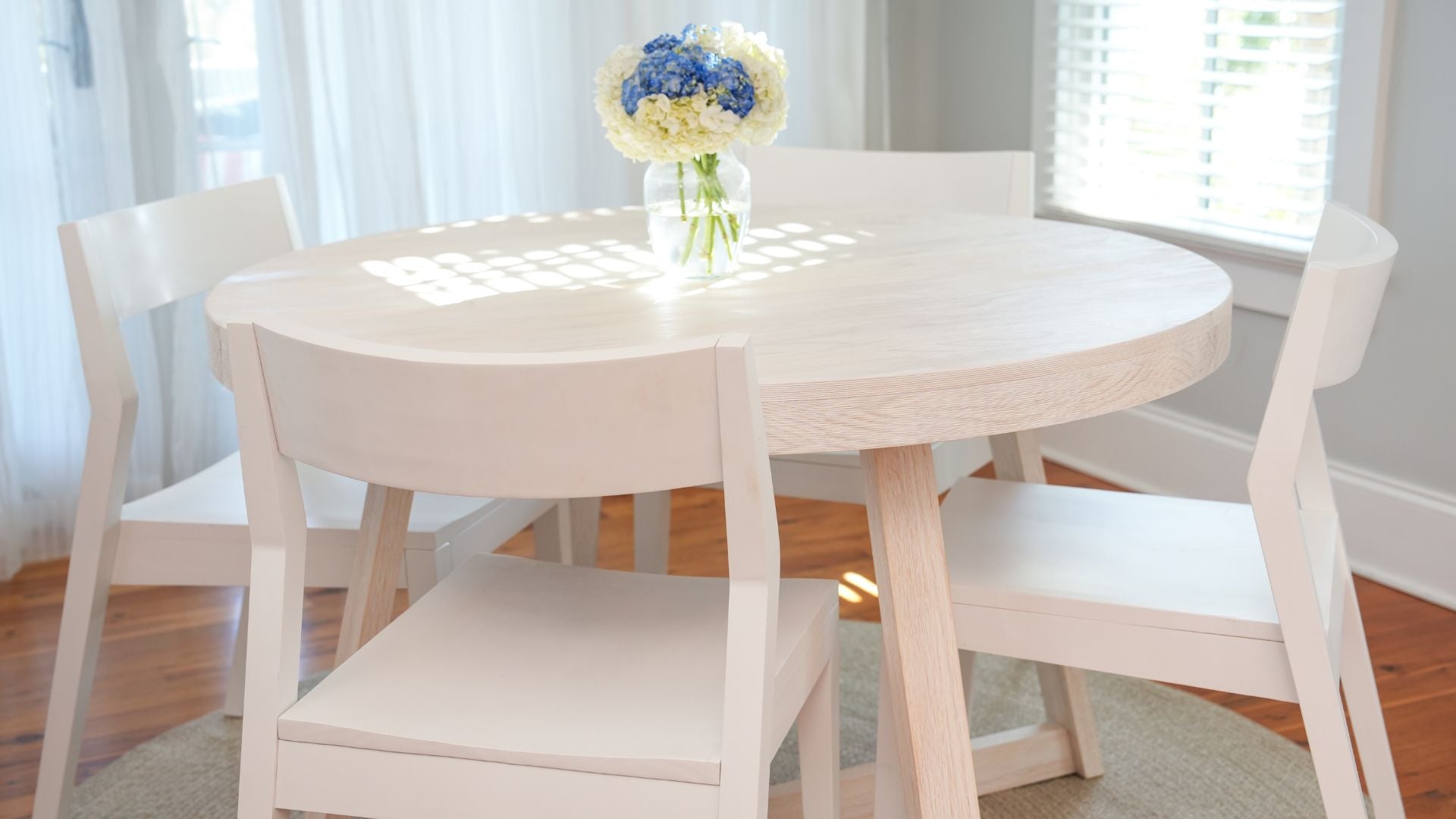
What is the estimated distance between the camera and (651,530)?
2.33 m

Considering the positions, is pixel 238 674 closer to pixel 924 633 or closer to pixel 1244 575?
pixel 924 633

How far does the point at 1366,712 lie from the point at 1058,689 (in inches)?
17.6

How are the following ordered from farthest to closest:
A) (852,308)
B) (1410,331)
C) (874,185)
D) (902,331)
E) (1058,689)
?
(1410,331), (874,185), (1058,689), (852,308), (902,331)

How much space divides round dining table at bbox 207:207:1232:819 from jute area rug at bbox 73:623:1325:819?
0.21 ft

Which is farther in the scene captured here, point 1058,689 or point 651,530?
point 651,530

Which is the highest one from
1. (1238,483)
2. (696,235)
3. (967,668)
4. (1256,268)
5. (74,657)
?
(696,235)

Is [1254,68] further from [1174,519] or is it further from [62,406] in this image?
[62,406]

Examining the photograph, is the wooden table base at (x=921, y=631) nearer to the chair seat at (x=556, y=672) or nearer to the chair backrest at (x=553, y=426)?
the chair seat at (x=556, y=672)

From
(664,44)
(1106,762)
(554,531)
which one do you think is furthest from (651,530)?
(664,44)

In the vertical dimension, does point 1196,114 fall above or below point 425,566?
above

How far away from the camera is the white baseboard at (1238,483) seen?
8.09ft

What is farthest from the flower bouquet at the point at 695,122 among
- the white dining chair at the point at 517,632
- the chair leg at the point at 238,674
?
the chair leg at the point at 238,674

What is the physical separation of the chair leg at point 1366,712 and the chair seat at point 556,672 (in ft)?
2.11

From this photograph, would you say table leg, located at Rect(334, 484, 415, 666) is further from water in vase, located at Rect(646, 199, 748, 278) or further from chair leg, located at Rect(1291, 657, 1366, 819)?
chair leg, located at Rect(1291, 657, 1366, 819)
